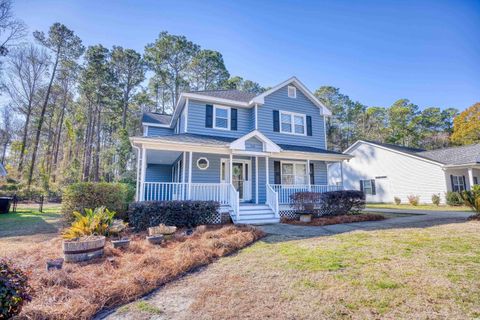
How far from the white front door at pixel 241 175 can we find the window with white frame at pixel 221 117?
2176mm

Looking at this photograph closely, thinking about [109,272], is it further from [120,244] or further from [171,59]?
[171,59]

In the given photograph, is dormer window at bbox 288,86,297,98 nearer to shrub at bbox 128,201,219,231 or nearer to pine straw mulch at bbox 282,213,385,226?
pine straw mulch at bbox 282,213,385,226

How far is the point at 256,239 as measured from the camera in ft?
21.8

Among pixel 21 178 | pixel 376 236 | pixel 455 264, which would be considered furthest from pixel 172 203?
pixel 21 178

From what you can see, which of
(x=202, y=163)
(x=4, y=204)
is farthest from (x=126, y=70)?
(x=202, y=163)

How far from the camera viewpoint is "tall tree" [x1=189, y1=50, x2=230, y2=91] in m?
28.7

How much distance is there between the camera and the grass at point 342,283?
283 cm

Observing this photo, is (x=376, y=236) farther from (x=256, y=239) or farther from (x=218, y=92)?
(x=218, y=92)

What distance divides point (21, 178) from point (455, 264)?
30.4 meters

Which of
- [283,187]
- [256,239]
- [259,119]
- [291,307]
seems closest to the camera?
[291,307]

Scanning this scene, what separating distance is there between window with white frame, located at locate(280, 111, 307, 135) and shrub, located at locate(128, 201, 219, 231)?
7.47 metres

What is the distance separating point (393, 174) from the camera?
20.4 m

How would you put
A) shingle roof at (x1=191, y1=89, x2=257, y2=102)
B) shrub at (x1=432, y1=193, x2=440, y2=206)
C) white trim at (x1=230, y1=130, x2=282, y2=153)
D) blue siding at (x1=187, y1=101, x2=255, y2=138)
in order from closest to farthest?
1. white trim at (x1=230, y1=130, x2=282, y2=153)
2. blue siding at (x1=187, y1=101, x2=255, y2=138)
3. shingle roof at (x1=191, y1=89, x2=257, y2=102)
4. shrub at (x1=432, y1=193, x2=440, y2=206)

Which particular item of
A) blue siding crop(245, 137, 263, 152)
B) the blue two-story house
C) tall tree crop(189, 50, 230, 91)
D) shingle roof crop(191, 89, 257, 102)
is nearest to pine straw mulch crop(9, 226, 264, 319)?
the blue two-story house
